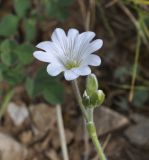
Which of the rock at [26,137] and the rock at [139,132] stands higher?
the rock at [26,137]

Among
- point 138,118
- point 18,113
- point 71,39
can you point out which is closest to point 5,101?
point 18,113

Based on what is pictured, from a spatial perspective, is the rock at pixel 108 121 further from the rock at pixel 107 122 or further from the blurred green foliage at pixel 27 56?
the blurred green foliage at pixel 27 56

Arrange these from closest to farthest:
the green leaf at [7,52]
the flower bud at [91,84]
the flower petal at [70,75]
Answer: the flower petal at [70,75], the flower bud at [91,84], the green leaf at [7,52]

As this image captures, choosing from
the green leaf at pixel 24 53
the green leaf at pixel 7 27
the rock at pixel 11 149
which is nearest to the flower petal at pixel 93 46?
the green leaf at pixel 24 53

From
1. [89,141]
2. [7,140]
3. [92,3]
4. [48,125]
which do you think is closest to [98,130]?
[89,141]

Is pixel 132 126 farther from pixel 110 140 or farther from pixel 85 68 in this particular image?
pixel 85 68

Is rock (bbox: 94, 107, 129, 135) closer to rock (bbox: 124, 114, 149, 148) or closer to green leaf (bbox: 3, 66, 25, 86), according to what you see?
rock (bbox: 124, 114, 149, 148)
